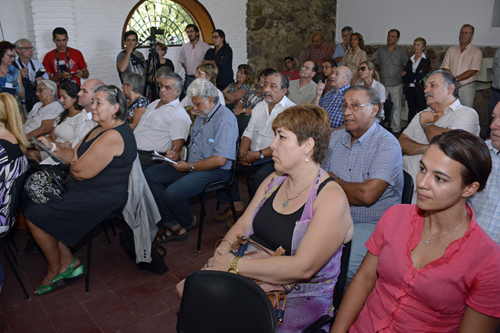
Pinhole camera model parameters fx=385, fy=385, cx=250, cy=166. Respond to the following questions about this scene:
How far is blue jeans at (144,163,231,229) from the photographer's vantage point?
2.99 m

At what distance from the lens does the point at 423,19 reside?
22.4 ft

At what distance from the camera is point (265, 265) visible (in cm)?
144

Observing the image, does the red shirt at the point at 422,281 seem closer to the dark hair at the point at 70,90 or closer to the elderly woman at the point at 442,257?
the elderly woman at the point at 442,257

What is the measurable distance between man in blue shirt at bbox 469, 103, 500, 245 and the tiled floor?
166 centimetres

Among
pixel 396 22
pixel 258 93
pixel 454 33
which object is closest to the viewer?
pixel 258 93

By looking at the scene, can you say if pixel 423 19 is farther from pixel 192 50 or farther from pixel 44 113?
pixel 44 113

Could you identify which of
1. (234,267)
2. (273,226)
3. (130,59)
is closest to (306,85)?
(130,59)

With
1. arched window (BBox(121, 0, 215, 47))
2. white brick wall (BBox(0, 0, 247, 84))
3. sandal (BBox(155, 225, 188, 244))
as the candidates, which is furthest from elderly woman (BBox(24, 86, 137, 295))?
arched window (BBox(121, 0, 215, 47))

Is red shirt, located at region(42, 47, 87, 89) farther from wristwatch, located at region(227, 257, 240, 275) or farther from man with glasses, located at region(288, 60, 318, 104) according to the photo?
wristwatch, located at region(227, 257, 240, 275)

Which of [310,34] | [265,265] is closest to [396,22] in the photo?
A: [310,34]

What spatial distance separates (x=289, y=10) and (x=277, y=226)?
301 inches

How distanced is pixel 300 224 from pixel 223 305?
45 centimetres

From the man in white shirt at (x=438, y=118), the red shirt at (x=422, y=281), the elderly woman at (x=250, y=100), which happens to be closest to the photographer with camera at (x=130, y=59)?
the elderly woman at (x=250, y=100)

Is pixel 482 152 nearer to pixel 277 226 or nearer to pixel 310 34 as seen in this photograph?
pixel 277 226
